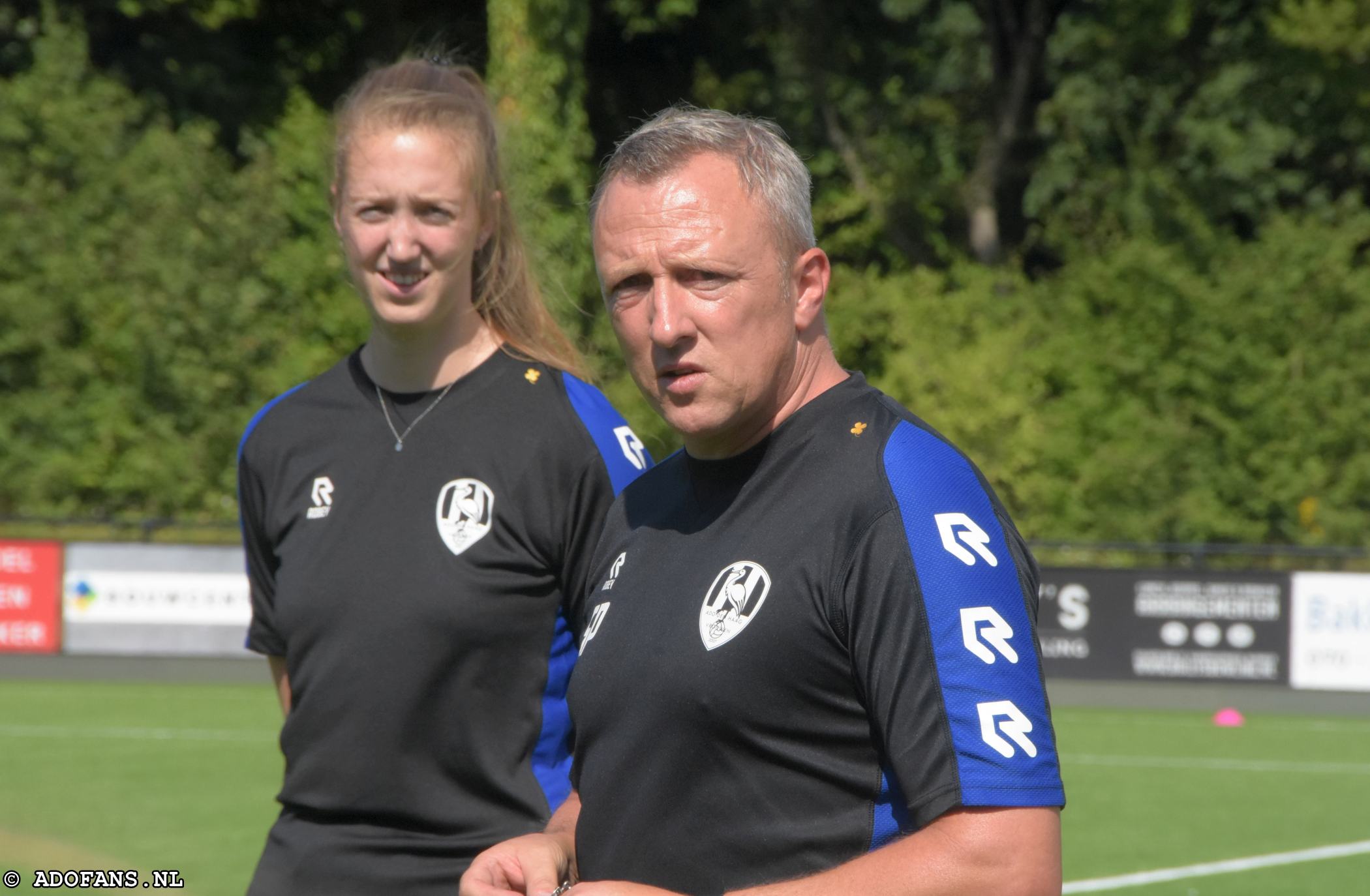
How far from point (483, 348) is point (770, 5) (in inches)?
1182

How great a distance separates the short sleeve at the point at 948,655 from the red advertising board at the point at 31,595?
623 inches

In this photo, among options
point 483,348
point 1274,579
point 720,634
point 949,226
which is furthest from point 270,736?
point 949,226

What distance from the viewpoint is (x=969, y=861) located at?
6.37 ft

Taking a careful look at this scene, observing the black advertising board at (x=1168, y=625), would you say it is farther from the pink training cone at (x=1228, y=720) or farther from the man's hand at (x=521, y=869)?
the man's hand at (x=521, y=869)

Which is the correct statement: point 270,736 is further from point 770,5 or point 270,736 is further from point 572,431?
point 770,5

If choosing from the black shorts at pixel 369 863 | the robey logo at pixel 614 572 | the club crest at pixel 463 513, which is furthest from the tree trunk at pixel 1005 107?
the robey logo at pixel 614 572

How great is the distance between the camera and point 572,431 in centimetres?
331

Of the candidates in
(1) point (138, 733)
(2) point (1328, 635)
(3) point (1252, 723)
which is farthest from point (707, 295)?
(3) point (1252, 723)

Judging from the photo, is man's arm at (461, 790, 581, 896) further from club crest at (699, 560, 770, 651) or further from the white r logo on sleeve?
the white r logo on sleeve

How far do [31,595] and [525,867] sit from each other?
1545 cm

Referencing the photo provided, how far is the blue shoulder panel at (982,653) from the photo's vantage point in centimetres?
197

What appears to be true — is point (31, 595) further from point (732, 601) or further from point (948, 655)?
point (948, 655)

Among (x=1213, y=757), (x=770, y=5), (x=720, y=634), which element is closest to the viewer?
(x=720, y=634)

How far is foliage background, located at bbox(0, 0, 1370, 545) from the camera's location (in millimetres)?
24688
